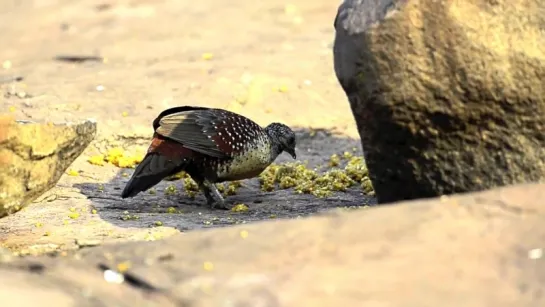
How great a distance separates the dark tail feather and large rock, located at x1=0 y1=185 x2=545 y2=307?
105 inches

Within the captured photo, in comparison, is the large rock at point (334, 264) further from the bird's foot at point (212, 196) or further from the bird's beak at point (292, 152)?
the bird's beak at point (292, 152)

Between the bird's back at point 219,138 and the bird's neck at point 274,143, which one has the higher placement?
the bird's back at point 219,138

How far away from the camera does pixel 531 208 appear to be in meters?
4.12

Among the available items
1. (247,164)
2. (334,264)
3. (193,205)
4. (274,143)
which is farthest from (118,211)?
(334,264)

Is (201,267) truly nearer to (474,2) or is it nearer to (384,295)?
(384,295)

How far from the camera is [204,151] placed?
23.6 ft

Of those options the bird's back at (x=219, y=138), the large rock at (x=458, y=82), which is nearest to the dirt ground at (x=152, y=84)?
the bird's back at (x=219, y=138)

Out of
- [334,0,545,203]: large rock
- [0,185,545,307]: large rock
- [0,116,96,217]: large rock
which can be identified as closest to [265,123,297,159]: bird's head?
[0,116,96,217]: large rock

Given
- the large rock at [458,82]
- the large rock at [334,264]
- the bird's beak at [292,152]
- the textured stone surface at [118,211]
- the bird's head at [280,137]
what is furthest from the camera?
the bird's beak at [292,152]

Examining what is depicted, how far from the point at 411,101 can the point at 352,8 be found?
62 centimetres

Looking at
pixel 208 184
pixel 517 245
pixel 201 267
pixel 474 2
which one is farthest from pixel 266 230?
pixel 208 184

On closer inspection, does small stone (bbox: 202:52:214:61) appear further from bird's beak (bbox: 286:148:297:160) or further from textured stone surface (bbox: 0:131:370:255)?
bird's beak (bbox: 286:148:297:160)

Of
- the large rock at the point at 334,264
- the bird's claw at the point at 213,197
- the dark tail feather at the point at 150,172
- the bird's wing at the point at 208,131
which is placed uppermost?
the large rock at the point at 334,264

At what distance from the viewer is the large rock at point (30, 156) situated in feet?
17.5
